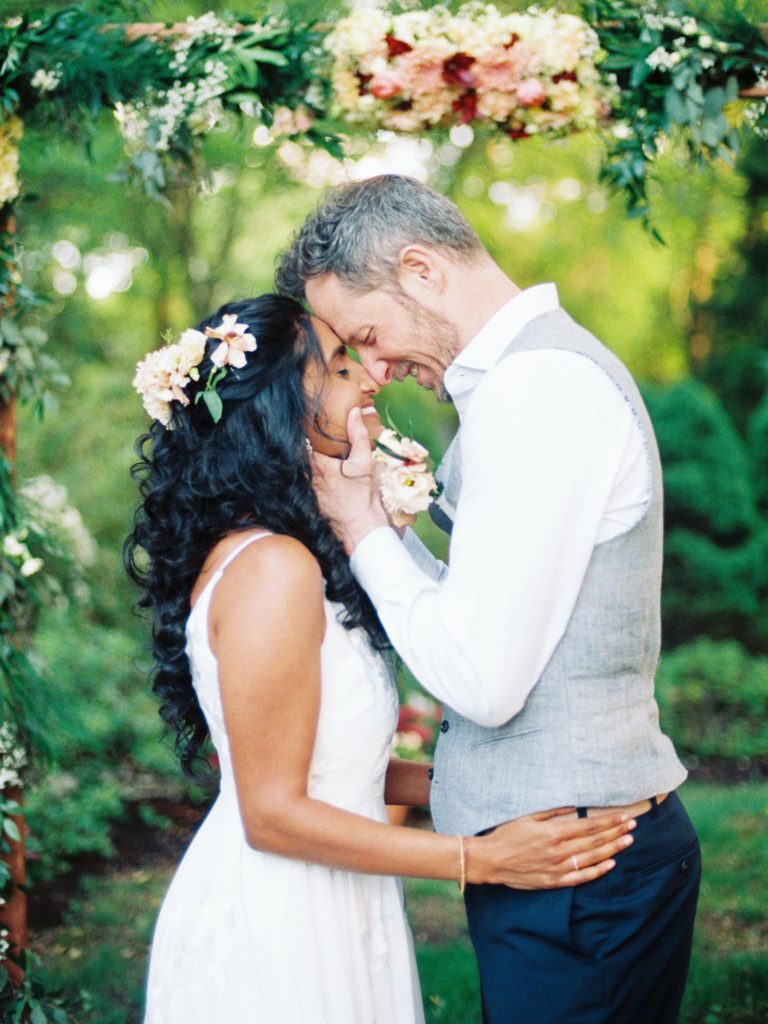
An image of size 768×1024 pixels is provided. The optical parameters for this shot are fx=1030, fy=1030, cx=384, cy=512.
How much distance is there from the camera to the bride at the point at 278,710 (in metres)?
2.12

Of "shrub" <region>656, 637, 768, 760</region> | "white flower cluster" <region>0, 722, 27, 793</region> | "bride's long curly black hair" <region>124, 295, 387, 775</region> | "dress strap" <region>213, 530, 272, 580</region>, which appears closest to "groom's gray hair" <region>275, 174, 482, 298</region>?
"bride's long curly black hair" <region>124, 295, 387, 775</region>

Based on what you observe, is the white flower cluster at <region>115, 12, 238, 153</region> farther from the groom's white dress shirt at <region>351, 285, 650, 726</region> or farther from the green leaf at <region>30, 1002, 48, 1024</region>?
the green leaf at <region>30, 1002, 48, 1024</region>

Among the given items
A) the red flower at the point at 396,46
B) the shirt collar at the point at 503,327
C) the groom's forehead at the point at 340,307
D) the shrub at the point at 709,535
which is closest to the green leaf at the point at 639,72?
the red flower at the point at 396,46

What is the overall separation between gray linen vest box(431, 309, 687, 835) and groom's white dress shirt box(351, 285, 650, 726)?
0.15 ft

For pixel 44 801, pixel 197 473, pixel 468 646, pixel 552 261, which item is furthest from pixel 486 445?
pixel 552 261

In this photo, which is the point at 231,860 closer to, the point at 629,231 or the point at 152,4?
the point at 152,4

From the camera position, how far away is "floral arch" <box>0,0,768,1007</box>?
9.84ft

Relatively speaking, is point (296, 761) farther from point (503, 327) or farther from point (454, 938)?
point (454, 938)

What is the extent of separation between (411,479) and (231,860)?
3.15 feet

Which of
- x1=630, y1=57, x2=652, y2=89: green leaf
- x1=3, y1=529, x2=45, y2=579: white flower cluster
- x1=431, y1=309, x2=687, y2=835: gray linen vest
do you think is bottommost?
x1=3, y1=529, x2=45, y2=579: white flower cluster

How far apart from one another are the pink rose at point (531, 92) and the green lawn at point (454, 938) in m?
3.20

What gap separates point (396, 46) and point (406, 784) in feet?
7.01

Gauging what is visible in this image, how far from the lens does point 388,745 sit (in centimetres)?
246

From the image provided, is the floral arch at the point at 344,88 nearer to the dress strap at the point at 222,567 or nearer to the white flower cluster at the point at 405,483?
the white flower cluster at the point at 405,483
